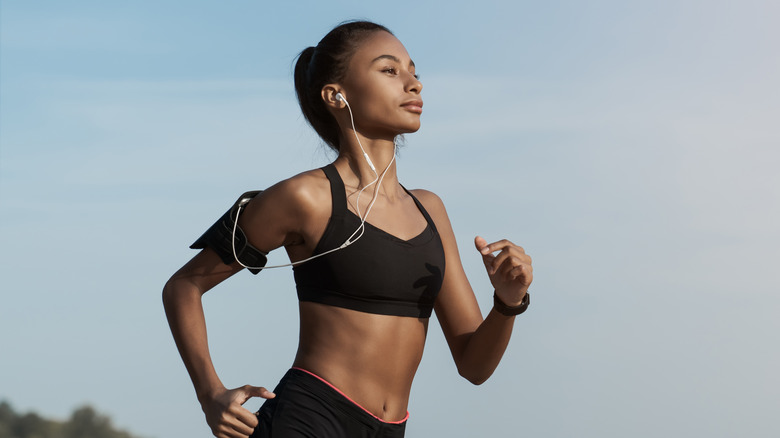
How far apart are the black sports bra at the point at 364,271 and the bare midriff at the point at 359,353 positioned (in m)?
0.05

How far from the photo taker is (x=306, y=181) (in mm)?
3824

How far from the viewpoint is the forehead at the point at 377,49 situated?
4.11 meters

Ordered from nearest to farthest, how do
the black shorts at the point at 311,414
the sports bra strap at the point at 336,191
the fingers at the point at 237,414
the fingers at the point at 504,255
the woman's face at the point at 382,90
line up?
1. the fingers at the point at 237,414
2. the black shorts at the point at 311,414
3. the fingers at the point at 504,255
4. the sports bra strap at the point at 336,191
5. the woman's face at the point at 382,90

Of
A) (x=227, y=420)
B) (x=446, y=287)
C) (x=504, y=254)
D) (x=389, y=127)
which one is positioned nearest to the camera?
(x=227, y=420)

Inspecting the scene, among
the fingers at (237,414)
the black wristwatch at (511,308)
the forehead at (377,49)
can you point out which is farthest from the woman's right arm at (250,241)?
the black wristwatch at (511,308)

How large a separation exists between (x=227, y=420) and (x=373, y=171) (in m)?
1.28

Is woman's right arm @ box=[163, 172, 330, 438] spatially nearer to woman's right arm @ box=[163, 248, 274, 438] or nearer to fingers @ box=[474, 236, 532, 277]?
woman's right arm @ box=[163, 248, 274, 438]

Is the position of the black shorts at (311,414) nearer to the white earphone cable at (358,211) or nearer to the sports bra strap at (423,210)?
the white earphone cable at (358,211)

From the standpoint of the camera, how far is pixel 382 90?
13.2ft

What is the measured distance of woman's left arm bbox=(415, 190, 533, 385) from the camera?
12.2 ft

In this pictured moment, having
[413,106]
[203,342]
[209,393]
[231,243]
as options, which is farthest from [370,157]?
[209,393]

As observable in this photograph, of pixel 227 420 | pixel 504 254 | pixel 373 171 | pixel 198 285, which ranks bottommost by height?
pixel 227 420

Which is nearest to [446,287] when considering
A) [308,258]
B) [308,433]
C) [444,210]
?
[444,210]

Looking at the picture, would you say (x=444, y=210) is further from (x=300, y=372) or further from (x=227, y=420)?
(x=227, y=420)
